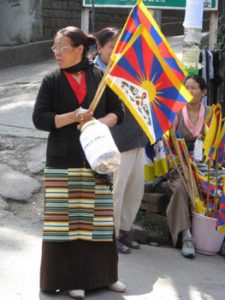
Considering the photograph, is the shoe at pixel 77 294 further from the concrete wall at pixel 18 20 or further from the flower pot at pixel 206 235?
the concrete wall at pixel 18 20

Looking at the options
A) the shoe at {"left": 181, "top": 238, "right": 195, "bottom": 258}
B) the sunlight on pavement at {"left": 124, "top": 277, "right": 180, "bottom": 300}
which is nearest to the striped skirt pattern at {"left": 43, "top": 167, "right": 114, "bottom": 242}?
the sunlight on pavement at {"left": 124, "top": 277, "right": 180, "bottom": 300}

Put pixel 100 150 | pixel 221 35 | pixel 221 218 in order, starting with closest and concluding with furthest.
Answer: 1. pixel 100 150
2. pixel 221 218
3. pixel 221 35

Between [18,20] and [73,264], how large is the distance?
8.46m

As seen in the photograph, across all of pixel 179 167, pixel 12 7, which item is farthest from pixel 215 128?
pixel 12 7

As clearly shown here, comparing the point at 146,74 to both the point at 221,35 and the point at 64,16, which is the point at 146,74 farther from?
the point at 64,16

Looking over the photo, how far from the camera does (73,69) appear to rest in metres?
3.71

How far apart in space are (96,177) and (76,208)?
0.23 m

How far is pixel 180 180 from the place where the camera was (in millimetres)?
5059

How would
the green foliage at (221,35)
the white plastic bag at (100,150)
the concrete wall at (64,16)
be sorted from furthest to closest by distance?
the concrete wall at (64,16), the green foliage at (221,35), the white plastic bag at (100,150)

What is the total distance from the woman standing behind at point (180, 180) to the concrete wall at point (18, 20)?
6.68 meters

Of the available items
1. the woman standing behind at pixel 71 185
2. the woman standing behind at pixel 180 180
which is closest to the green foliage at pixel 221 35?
the woman standing behind at pixel 180 180

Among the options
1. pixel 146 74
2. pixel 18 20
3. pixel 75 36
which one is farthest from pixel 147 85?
pixel 18 20

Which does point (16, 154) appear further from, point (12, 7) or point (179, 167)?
point (12, 7)

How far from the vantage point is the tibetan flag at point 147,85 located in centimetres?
372
